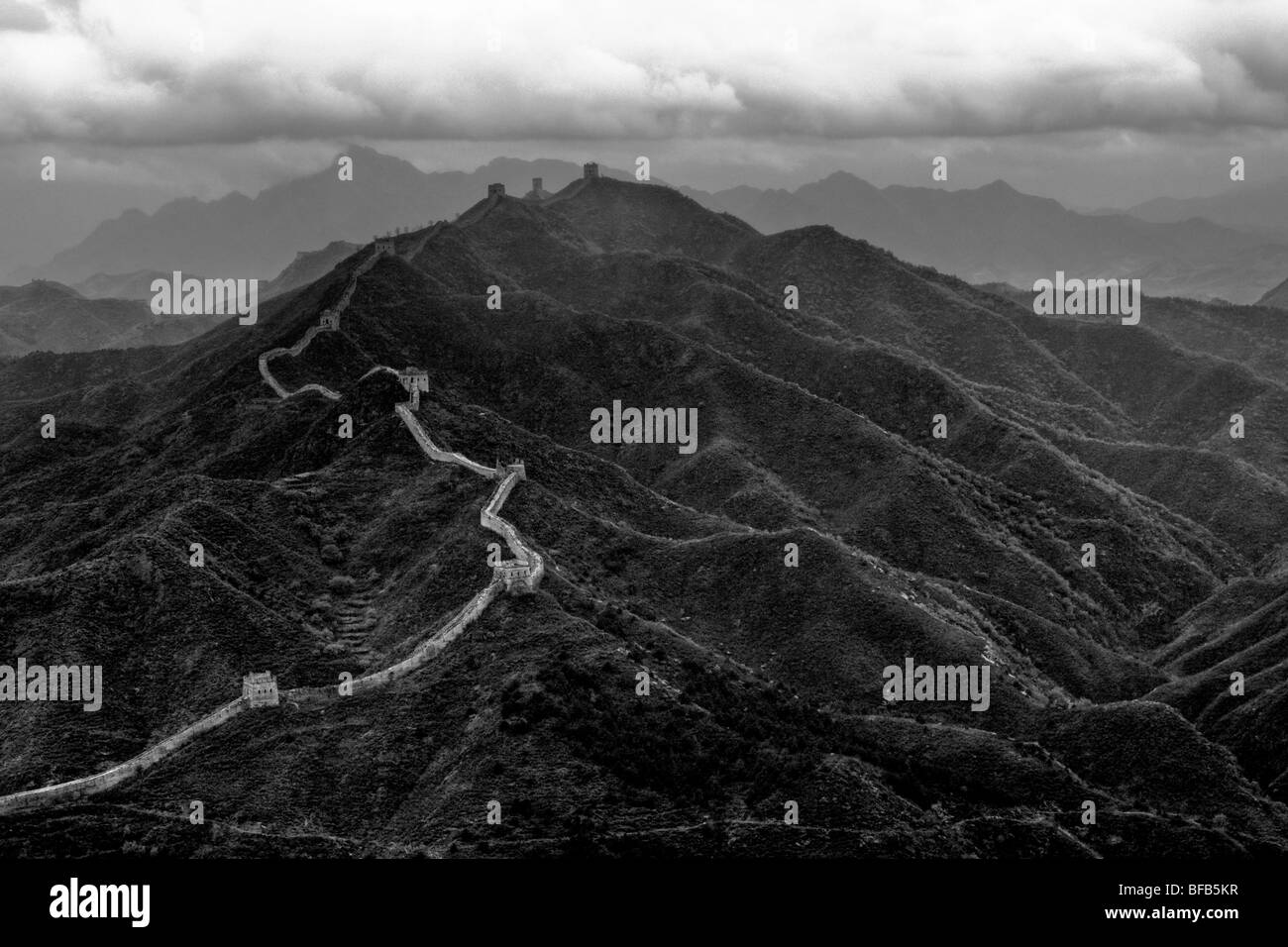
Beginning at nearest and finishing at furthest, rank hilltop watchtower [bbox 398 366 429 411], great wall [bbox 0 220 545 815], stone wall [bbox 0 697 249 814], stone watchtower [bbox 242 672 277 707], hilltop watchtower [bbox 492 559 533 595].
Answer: stone wall [bbox 0 697 249 814] < great wall [bbox 0 220 545 815] < stone watchtower [bbox 242 672 277 707] < hilltop watchtower [bbox 492 559 533 595] < hilltop watchtower [bbox 398 366 429 411]

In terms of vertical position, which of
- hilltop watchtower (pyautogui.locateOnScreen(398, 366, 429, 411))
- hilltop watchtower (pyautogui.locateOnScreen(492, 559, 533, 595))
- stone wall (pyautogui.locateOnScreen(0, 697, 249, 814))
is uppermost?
hilltop watchtower (pyautogui.locateOnScreen(398, 366, 429, 411))

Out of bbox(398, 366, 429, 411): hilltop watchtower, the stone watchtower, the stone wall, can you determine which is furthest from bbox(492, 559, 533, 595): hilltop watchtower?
bbox(398, 366, 429, 411): hilltop watchtower

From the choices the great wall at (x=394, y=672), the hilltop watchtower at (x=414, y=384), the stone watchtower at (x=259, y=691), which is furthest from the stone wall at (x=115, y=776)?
the hilltop watchtower at (x=414, y=384)

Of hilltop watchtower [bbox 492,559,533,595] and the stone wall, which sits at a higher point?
hilltop watchtower [bbox 492,559,533,595]

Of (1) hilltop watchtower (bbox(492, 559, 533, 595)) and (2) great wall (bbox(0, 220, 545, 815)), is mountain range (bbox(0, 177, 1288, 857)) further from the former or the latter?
(1) hilltop watchtower (bbox(492, 559, 533, 595))

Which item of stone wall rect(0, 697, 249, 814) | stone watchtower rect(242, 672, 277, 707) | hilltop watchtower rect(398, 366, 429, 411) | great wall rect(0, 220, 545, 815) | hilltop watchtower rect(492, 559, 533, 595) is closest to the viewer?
stone wall rect(0, 697, 249, 814)

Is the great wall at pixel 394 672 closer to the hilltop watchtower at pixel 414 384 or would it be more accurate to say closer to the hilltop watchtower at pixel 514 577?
the hilltop watchtower at pixel 514 577

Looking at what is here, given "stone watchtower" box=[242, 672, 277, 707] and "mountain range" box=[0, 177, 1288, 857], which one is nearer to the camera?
"mountain range" box=[0, 177, 1288, 857]

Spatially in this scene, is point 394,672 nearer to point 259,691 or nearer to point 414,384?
point 259,691
